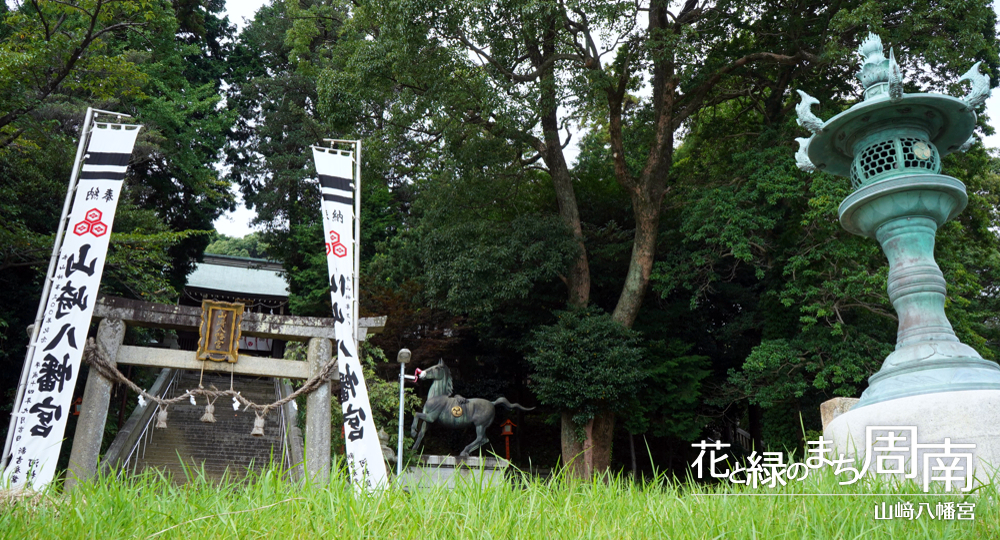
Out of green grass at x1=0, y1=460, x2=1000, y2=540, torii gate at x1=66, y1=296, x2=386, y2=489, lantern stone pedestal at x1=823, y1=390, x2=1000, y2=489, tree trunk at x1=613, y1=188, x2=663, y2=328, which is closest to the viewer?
green grass at x1=0, y1=460, x2=1000, y2=540

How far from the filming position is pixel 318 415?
9.34m

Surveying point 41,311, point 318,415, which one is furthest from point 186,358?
point 318,415

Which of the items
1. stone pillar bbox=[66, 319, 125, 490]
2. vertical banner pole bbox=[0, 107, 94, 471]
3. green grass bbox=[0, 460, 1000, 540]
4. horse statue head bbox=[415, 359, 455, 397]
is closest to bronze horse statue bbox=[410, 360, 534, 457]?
horse statue head bbox=[415, 359, 455, 397]

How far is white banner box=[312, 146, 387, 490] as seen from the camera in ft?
27.2

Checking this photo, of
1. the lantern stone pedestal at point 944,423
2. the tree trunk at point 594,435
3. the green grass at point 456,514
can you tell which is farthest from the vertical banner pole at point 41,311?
the tree trunk at point 594,435

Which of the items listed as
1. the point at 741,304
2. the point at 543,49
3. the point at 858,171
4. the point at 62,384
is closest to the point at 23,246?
the point at 62,384

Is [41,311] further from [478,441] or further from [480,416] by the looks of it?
[480,416]

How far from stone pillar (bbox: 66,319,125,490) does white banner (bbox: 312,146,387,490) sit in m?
2.86

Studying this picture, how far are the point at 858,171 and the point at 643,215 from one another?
790 centimetres

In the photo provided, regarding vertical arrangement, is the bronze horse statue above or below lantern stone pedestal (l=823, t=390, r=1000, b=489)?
below

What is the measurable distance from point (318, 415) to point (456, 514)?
708cm

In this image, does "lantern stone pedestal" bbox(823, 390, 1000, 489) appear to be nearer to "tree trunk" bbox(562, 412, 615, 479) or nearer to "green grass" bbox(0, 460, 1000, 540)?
"green grass" bbox(0, 460, 1000, 540)

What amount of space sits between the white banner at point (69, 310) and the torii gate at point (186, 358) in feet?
2.17

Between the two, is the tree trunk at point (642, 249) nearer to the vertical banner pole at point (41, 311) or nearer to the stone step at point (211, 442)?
the stone step at point (211, 442)
